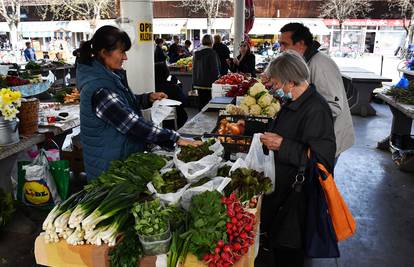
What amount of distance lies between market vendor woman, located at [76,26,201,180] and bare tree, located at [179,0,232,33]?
90.8ft

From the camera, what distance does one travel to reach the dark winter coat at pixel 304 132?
89.6 inches

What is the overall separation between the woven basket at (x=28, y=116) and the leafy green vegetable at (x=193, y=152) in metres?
2.16

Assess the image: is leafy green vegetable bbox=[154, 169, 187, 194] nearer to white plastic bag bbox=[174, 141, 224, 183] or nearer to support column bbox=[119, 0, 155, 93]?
white plastic bag bbox=[174, 141, 224, 183]

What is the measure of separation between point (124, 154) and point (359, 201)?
3.30 meters

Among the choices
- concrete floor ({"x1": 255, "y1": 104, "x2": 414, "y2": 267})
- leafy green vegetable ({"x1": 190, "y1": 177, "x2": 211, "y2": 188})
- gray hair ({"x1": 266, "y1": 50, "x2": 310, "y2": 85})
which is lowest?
concrete floor ({"x1": 255, "y1": 104, "x2": 414, "y2": 267})

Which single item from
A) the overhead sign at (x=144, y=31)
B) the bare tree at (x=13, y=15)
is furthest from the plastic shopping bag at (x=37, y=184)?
the bare tree at (x=13, y=15)

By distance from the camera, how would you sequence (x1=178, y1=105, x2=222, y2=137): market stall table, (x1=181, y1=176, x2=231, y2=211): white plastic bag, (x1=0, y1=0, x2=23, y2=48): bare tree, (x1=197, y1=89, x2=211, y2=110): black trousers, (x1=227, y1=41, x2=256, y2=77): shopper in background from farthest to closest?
(x1=0, y1=0, x2=23, y2=48): bare tree → (x1=227, y1=41, x2=256, y2=77): shopper in background → (x1=197, y1=89, x2=211, y2=110): black trousers → (x1=178, y1=105, x2=222, y2=137): market stall table → (x1=181, y1=176, x2=231, y2=211): white plastic bag

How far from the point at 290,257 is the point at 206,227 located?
1.13 meters

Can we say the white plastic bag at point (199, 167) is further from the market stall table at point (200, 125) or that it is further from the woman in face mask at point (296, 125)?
the market stall table at point (200, 125)

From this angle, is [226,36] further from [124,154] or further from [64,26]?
[124,154]

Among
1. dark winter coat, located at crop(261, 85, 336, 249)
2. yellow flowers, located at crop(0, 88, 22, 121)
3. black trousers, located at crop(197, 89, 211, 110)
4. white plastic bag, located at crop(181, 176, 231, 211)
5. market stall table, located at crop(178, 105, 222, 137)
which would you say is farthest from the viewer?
black trousers, located at crop(197, 89, 211, 110)

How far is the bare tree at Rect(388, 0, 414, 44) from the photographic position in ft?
80.5

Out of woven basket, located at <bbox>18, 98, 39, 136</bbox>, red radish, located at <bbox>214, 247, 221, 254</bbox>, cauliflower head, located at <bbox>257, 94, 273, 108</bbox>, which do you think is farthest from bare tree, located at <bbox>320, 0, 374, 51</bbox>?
red radish, located at <bbox>214, 247, 221, 254</bbox>

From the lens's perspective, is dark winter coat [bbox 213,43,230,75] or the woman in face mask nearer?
the woman in face mask
